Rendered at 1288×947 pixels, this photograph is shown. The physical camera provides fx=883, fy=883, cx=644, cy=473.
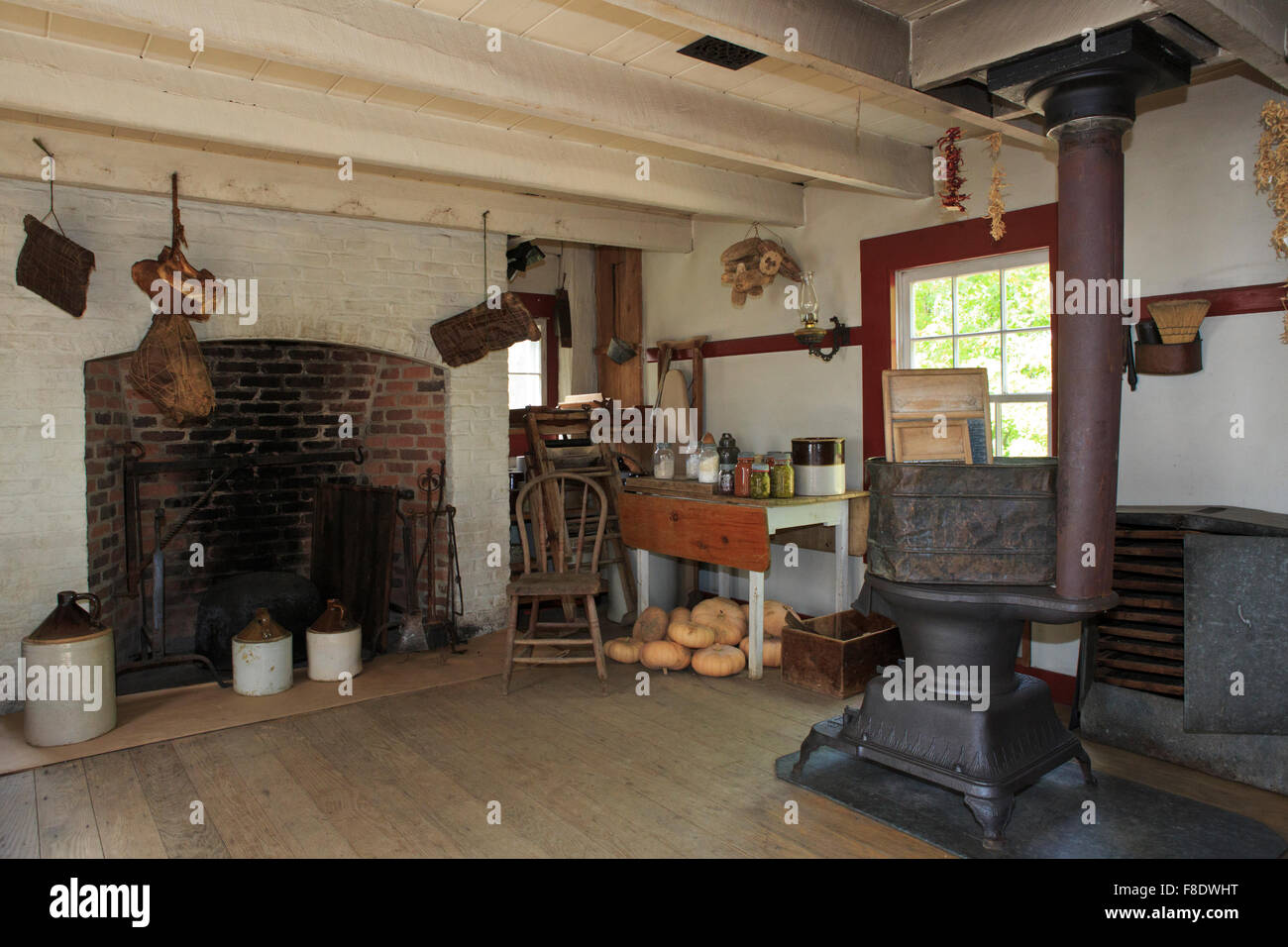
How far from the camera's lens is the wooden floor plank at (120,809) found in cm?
Result: 272

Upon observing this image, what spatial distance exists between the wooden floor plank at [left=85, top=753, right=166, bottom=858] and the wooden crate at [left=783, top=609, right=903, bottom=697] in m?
2.69

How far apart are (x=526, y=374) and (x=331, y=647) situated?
301cm

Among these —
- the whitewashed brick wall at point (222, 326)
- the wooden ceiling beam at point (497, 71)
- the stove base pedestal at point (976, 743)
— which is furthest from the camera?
the whitewashed brick wall at point (222, 326)

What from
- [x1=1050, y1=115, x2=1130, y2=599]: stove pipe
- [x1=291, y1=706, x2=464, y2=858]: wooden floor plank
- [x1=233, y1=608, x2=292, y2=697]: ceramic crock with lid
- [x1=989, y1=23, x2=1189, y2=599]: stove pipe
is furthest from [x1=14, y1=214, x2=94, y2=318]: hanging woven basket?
[x1=1050, y1=115, x2=1130, y2=599]: stove pipe

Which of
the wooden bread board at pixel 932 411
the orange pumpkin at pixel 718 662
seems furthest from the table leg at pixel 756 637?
the wooden bread board at pixel 932 411

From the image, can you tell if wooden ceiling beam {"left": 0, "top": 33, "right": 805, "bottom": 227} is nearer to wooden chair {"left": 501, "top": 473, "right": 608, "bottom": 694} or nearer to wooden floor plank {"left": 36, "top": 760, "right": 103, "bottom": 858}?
wooden chair {"left": 501, "top": 473, "right": 608, "bottom": 694}

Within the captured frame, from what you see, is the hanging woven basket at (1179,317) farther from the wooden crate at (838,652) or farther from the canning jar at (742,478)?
the canning jar at (742,478)

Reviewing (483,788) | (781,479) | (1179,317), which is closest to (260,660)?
(483,788)

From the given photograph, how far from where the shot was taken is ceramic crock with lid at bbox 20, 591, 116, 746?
11.4 feet

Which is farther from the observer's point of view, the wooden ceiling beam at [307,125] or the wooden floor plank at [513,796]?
the wooden ceiling beam at [307,125]

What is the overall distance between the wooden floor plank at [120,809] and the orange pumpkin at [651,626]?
243 centimetres

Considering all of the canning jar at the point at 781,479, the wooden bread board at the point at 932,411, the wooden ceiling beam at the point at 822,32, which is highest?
the wooden ceiling beam at the point at 822,32
